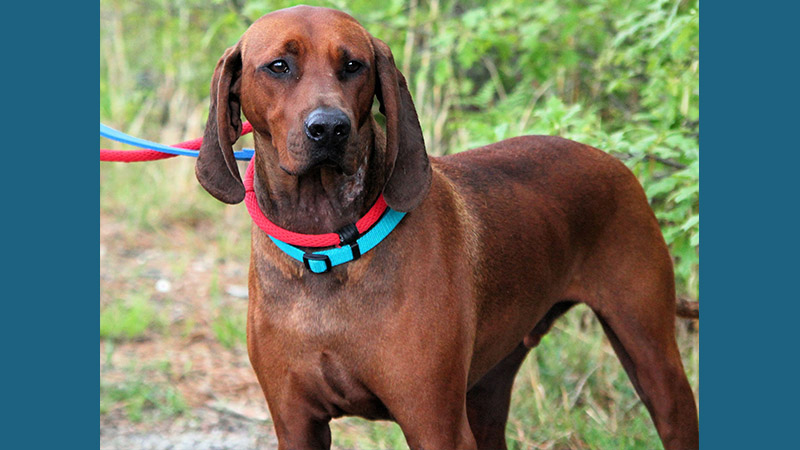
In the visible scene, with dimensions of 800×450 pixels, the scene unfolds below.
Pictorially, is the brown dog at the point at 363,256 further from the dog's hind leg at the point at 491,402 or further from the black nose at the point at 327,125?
the dog's hind leg at the point at 491,402

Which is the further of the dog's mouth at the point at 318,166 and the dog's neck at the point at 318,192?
the dog's neck at the point at 318,192

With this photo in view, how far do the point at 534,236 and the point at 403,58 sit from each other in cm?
329

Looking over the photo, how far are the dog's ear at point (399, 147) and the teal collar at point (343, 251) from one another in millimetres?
126

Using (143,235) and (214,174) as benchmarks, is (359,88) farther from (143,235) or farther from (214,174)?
(143,235)

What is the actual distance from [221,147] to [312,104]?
41 cm

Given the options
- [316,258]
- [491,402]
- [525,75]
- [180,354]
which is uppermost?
[316,258]

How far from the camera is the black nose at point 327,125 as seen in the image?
255 cm

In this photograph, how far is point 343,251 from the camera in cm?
288

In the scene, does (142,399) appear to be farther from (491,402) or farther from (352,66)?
(352,66)

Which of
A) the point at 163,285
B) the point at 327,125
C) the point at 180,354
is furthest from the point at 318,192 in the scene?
the point at 163,285

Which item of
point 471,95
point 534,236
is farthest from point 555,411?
point 471,95

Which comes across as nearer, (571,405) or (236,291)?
(571,405)

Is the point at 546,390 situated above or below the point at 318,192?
below

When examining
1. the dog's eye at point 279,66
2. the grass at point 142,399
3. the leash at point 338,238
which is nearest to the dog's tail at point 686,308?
the leash at point 338,238
